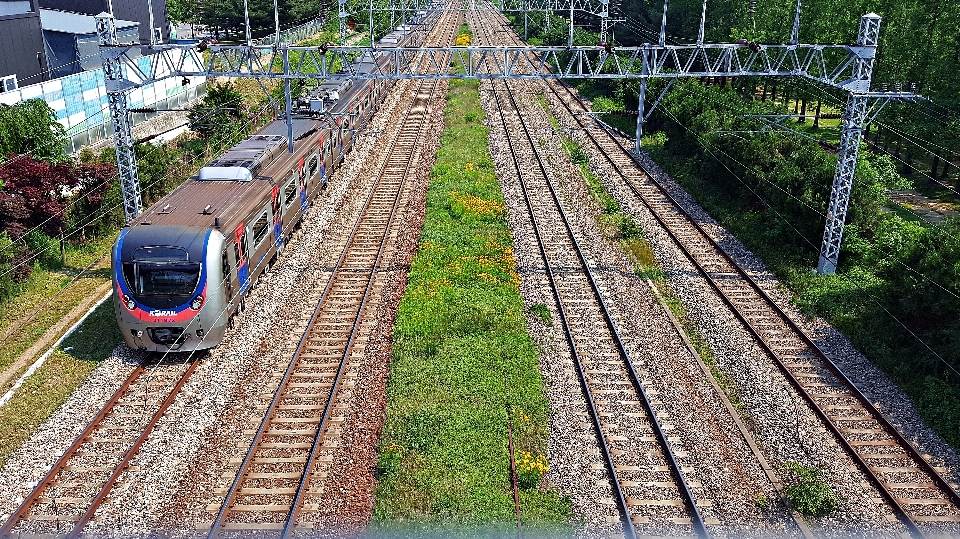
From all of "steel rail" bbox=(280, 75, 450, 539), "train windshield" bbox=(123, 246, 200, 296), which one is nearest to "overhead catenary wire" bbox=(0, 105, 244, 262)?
"train windshield" bbox=(123, 246, 200, 296)

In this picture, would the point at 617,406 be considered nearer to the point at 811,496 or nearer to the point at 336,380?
the point at 811,496

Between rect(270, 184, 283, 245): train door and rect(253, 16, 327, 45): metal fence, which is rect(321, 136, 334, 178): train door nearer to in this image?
rect(270, 184, 283, 245): train door

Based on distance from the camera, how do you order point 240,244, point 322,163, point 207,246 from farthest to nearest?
point 322,163, point 240,244, point 207,246

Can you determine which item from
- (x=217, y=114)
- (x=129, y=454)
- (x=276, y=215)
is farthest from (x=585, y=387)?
(x=217, y=114)

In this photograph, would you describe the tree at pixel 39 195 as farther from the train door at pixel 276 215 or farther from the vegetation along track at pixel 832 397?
the vegetation along track at pixel 832 397

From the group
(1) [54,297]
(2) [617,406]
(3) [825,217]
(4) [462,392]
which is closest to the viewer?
(2) [617,406]

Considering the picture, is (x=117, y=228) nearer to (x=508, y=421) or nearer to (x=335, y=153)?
(x=335, y=153)

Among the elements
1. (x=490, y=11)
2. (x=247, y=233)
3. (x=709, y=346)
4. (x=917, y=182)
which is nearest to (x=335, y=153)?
(x=247, y=233)
